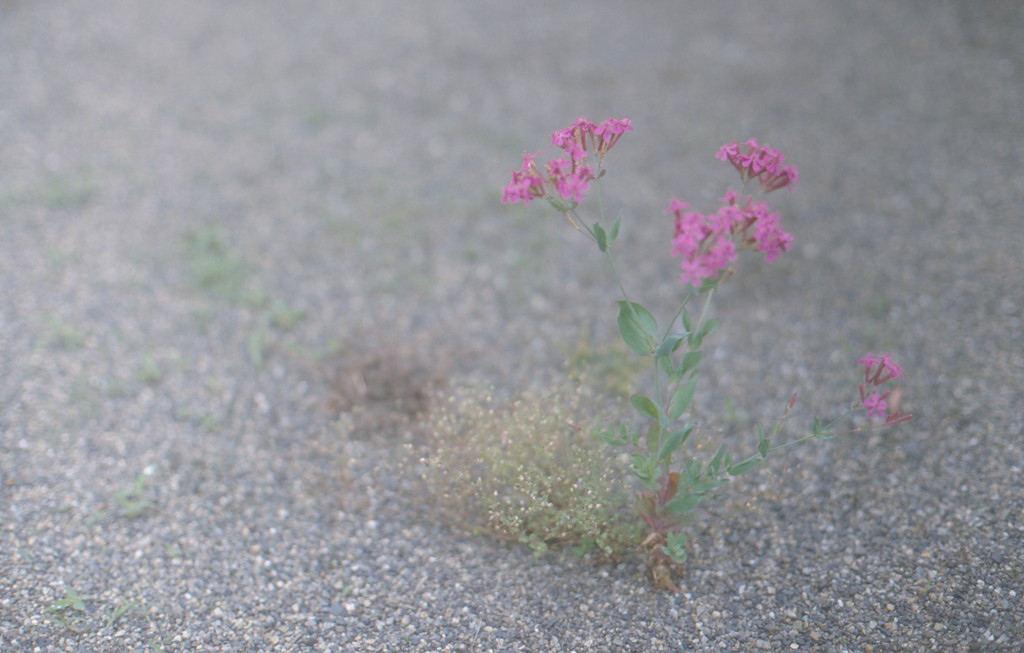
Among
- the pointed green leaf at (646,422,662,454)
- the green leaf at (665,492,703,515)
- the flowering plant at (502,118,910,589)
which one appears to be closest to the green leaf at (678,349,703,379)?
the flowering plant at (502,118,910,589)

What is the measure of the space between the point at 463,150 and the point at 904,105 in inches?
112

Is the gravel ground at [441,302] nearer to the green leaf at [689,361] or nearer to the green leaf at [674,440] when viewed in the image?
the green leaf at [674,440]

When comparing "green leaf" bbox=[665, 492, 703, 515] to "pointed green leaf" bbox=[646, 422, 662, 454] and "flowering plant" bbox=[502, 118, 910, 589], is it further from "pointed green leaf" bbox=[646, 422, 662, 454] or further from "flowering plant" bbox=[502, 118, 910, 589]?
"pointed green leaf" bbox=[646, 422, 662, 454]

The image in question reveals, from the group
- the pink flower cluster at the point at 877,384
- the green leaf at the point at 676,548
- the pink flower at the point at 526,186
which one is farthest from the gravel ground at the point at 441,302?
the pink flower at the point at 526,186

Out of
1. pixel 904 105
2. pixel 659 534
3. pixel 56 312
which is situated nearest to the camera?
pixel 659 534

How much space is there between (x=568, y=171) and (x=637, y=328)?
51 cm

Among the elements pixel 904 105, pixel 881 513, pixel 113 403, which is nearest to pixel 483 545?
pixel 881 513

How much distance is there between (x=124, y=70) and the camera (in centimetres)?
559


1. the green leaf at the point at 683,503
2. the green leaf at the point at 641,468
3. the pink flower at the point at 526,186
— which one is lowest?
the green leaf at the point at 683,503

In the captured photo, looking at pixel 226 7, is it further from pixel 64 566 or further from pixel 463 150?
pixel 64 566

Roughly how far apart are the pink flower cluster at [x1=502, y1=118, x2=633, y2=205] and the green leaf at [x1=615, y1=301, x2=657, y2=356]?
36 centimetres

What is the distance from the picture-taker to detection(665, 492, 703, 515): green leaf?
2.37 metres

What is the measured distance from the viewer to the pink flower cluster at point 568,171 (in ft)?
7.18

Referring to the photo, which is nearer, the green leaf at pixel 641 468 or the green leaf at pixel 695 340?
the green leaf at pixel 695 340
